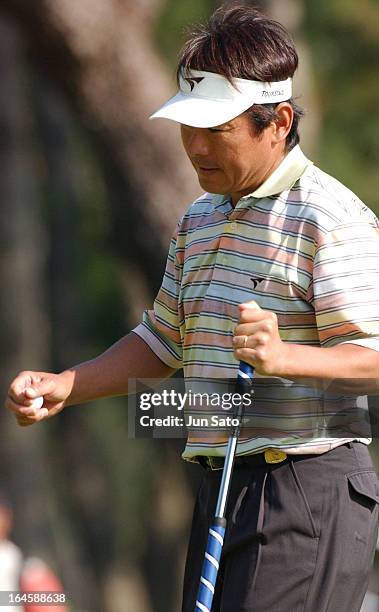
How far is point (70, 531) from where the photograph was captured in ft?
59.7

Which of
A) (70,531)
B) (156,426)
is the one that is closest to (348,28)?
(70,531)

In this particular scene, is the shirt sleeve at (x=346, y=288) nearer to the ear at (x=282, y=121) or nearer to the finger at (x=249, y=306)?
the finger at (x=249, y=306)

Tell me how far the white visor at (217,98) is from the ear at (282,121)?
2 centimetres

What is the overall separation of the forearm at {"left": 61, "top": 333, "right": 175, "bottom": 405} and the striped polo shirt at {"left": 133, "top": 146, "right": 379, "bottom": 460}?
27 cm

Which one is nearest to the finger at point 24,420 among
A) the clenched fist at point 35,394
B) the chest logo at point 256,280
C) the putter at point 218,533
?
the clenched fist at point 35,394

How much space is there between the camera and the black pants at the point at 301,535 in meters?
3.59

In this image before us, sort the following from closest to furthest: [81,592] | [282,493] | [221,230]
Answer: [282,493]
[221,230]
[81,592]

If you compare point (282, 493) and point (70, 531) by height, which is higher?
point (70, 531)

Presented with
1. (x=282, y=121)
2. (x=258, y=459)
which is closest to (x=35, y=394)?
(x=258, y=459)

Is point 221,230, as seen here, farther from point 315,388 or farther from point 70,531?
point 70,531

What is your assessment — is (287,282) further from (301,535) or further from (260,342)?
(301,535)

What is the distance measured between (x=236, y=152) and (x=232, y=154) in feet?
0.04

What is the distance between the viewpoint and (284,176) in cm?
380

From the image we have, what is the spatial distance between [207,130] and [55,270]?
14.7 m
